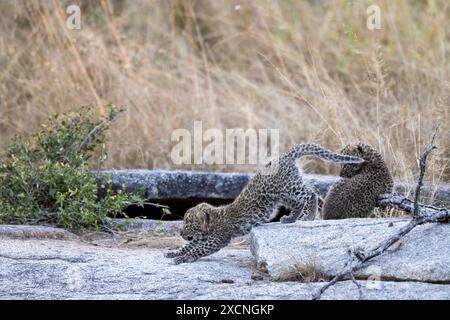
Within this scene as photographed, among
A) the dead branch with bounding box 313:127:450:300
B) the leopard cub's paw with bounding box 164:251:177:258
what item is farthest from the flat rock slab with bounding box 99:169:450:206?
the dead branch with bounding box 313:127:450:300

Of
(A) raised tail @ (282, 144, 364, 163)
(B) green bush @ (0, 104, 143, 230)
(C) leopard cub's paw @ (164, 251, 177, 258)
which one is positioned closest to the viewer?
(C) leopard cub's paw @ (164, 251, 177, 258)

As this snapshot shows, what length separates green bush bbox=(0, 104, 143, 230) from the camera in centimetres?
792

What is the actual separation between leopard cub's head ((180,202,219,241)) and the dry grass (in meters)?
2.37

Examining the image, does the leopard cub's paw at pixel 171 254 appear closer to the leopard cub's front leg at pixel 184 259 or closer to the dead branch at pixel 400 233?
the leopard cub's front leg at pixel 184 259

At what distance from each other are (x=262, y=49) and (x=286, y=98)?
2225mm

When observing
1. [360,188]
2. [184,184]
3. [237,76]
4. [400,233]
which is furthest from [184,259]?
[237,76]

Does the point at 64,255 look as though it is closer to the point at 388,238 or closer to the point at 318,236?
the point at 318,236

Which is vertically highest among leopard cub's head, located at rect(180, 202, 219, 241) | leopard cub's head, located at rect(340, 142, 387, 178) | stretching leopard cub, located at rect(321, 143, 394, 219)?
leopard cub's head, located at rect(340, 142, 387, 178)

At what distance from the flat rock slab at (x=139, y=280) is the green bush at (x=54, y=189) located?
928 millimetres

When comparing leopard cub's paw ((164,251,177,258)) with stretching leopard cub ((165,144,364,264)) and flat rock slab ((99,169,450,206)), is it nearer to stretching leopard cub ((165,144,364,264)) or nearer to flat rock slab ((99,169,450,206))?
stretching leopard cub ((165,144,364,264))

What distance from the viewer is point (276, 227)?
6.84 meters

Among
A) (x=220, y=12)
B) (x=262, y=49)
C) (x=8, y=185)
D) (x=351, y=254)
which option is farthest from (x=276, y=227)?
(x=220, y=12)

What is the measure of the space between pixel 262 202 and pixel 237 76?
4728mm

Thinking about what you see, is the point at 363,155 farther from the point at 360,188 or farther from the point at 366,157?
the point at 360,188
